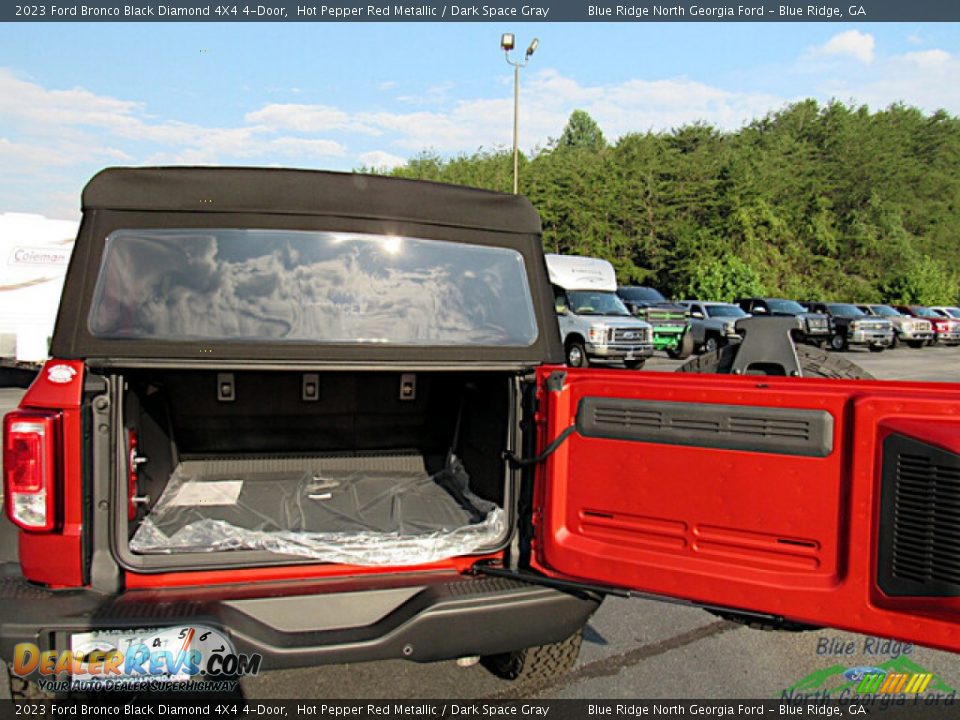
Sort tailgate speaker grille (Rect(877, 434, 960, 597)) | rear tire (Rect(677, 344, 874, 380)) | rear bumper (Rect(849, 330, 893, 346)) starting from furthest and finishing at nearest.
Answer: rear bumper (Rect(849, 330, 893, 346)), rear tire (Rect(677, 344, 874, 380)), tailgate speaker grille (Rect(877, 434, 960, 597))

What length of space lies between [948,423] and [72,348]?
2.70 metres

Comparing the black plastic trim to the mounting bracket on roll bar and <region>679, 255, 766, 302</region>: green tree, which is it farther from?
<region>679, 255, 766, 302</region>: green tree

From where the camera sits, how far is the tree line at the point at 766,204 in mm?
43469

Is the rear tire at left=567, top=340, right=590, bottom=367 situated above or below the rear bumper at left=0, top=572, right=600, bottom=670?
below

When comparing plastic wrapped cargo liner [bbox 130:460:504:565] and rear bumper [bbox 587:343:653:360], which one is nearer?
plastic wrapped cargo liner [bbox 130:460:504:565]

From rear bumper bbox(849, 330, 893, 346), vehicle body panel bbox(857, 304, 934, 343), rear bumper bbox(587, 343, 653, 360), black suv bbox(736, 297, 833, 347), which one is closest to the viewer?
rear bumper bbox(587, 343, 653, 360)

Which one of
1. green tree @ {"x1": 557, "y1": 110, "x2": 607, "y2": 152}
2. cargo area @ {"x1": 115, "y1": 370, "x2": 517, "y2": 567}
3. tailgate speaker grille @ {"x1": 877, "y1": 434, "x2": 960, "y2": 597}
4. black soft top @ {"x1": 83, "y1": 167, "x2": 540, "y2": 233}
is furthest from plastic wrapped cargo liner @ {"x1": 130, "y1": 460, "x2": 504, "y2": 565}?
green tree @ {"x1": 557, "y1": 110, "x2": 607, "y2": 152}

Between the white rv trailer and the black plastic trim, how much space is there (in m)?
13.3

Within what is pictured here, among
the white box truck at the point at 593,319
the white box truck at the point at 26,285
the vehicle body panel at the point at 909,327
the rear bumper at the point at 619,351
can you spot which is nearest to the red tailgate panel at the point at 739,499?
the white box truck at the point at 26,285

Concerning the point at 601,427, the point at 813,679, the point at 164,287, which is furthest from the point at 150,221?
the point at 813,679

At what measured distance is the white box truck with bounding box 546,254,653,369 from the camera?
700 inches

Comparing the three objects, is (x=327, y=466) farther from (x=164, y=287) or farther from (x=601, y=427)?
(x=601, y=427)

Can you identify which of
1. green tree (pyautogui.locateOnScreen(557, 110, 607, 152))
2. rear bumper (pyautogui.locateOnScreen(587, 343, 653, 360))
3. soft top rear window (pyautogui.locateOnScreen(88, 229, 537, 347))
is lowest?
rear bumper (pyautogui.locateOnScreen(587, 343, 653, 360))

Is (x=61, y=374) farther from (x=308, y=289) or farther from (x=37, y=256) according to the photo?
(x=37, y=256)
